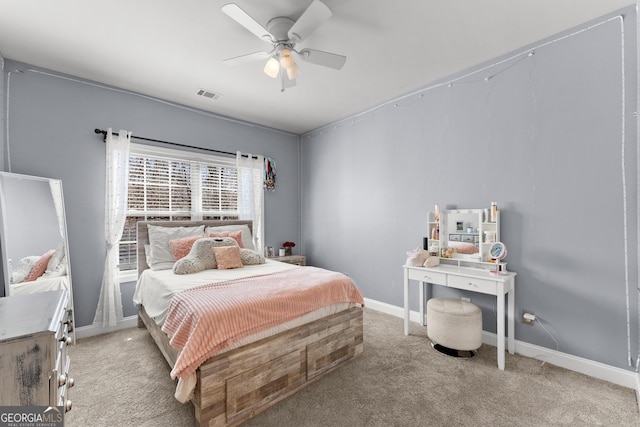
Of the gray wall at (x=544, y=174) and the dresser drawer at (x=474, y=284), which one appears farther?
the dresser drawer at (x=474, y=284)

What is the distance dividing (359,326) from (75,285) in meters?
3.01

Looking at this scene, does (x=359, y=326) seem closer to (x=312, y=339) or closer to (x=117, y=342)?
(x=312, y=339)

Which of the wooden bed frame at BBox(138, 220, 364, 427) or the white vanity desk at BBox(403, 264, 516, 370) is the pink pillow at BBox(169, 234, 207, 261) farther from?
the white vanity desk at BBox(403, 264, 516, 370)

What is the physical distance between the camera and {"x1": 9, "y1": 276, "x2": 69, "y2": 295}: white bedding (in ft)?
7.18

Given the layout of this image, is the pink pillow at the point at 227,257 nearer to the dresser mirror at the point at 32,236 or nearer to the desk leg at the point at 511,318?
the dresser mirror at the point at 32,236

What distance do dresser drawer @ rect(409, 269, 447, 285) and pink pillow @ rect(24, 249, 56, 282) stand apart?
3477 mm

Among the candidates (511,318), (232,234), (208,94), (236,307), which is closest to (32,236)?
(232,234)

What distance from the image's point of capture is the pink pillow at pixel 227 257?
114 inches

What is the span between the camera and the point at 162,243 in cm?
314

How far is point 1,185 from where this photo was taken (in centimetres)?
221

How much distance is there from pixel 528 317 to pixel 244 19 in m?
3.29

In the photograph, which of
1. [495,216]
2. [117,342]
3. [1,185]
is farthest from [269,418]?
[1,185]

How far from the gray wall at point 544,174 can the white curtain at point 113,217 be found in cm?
320

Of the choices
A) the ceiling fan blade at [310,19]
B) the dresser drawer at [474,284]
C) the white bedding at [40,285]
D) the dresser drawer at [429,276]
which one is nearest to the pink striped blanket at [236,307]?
the dresser drawer at [429,276]
